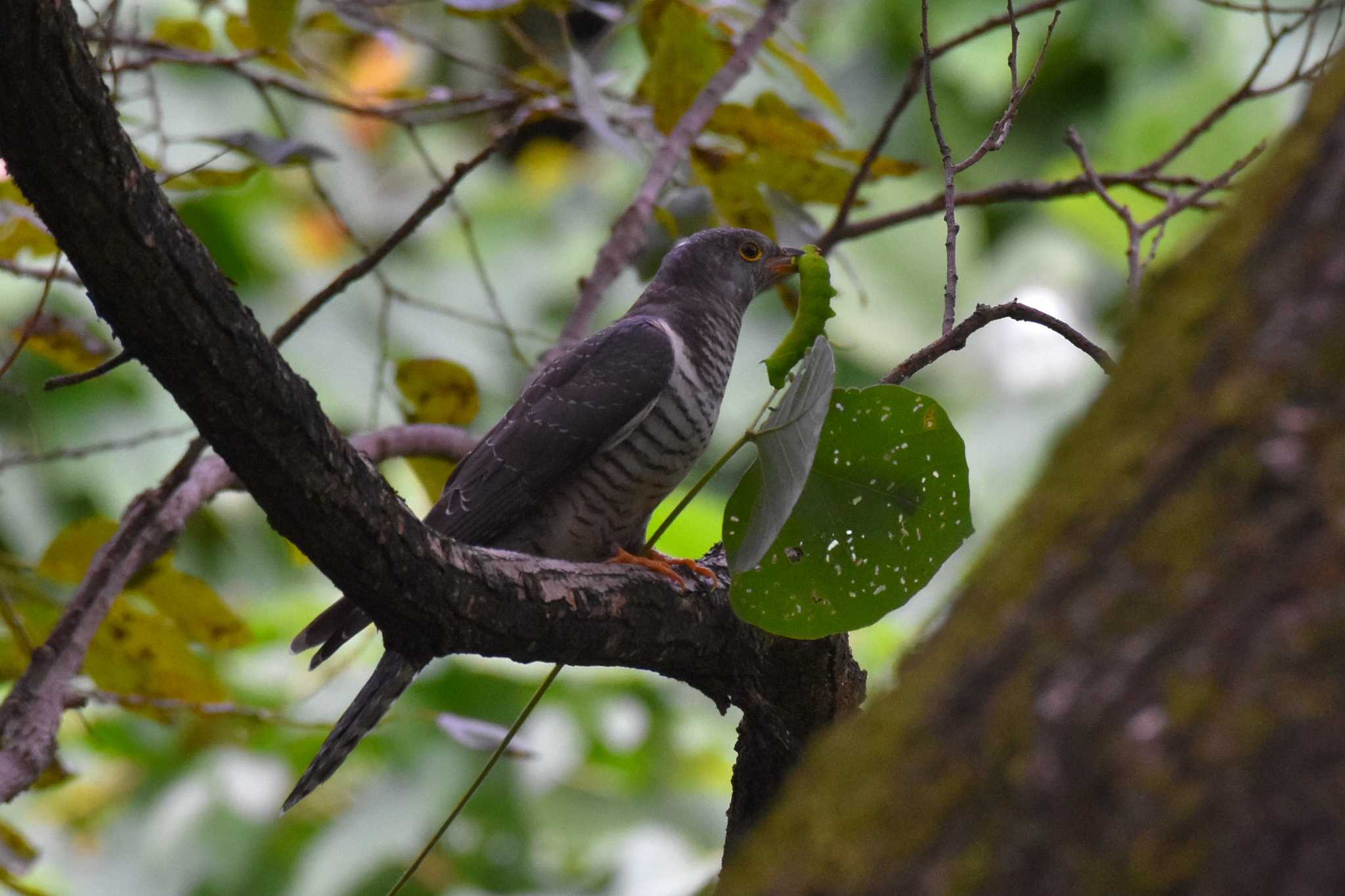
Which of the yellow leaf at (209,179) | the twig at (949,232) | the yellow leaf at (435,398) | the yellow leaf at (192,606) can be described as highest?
the yellow leaf at (435,398)

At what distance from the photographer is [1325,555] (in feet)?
2.09

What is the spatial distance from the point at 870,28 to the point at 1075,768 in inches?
332

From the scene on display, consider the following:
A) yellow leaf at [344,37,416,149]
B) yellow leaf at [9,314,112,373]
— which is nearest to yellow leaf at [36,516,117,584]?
yellow leaf at [9,314,112,373]

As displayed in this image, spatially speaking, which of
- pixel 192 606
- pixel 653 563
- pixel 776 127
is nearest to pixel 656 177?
pixel 776 127

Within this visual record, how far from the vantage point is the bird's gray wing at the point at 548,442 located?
258 centimetres

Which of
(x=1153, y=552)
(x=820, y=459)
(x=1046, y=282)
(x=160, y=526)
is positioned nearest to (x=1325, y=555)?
(x=1153, y=552)

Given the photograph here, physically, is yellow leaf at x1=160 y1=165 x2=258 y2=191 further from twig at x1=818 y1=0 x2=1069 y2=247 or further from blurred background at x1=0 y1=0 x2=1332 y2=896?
twig at x1=818 y1=0 x2=1069 y2=247

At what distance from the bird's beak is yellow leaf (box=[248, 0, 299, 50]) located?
1.16m

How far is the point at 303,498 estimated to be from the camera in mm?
1469

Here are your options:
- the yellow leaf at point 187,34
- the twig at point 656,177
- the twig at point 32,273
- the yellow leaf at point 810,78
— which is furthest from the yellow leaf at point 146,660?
the yellow leaf at point 810,78

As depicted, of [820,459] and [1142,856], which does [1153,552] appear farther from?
[820,459]

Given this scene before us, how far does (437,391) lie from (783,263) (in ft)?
2.81

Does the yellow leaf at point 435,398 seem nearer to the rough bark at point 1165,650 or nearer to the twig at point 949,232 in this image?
the twig at point 949,232

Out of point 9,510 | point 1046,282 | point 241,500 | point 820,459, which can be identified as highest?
point 1046,282
